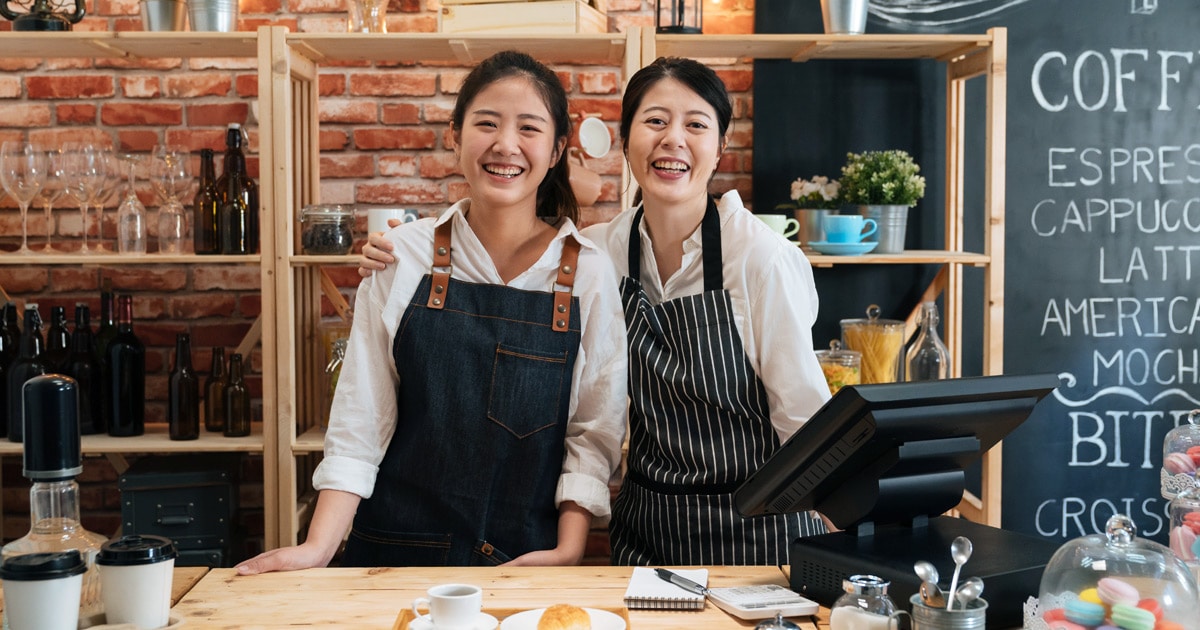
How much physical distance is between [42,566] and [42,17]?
1950 mm

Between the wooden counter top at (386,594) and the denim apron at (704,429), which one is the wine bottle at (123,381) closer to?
the wooden counter top at (386,594)

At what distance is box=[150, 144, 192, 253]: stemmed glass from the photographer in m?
2.71

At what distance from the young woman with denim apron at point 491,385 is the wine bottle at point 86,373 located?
3.53 feet

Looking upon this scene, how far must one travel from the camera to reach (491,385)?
2.04m

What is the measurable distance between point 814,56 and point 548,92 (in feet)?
3.28

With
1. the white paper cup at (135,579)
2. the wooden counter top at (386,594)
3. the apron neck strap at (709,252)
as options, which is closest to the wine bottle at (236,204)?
the apron neck strap at (709,252)

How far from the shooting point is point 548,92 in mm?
2090

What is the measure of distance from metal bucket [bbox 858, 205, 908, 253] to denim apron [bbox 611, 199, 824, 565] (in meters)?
0.80

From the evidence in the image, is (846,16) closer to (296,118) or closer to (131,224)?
(296,118)

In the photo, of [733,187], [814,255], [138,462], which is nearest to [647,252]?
[814,255]

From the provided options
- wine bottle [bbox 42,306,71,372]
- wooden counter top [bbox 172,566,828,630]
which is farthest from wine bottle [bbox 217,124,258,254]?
wooden counter top [bbox 172,566,828,630]

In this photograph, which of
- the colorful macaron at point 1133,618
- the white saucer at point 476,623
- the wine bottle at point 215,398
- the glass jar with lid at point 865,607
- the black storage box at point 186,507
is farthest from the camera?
the wine bottle at point 215,398

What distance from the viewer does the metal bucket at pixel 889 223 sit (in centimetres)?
270

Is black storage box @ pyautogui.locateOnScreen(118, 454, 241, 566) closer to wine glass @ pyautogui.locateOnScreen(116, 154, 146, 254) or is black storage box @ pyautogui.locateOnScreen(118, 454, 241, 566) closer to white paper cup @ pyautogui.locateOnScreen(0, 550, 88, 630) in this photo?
wine glass @ pyautogui.locateOnScreen(116, 154, 146, 254)
